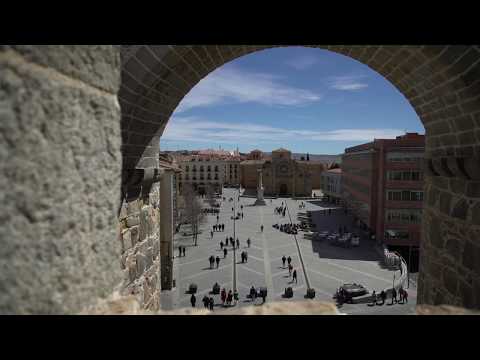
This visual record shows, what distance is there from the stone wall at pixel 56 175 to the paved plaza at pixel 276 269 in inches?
569

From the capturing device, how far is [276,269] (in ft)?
71.4

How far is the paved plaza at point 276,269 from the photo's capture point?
17188 millimetres

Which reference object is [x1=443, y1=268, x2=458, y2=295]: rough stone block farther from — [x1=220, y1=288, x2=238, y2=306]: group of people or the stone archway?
[x1=220, y1=288, x2=238, y2=306]: group of people

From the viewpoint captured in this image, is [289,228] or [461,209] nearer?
[461,209]

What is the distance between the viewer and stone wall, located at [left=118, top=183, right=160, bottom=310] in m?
3.69

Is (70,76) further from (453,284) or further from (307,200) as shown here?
(307,200)

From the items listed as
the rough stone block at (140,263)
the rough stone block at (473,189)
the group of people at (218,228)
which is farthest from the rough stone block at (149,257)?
the group of people at (218,228)

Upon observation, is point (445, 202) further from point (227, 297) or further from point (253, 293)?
point (253, 293)

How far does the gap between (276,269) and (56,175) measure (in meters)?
21.8

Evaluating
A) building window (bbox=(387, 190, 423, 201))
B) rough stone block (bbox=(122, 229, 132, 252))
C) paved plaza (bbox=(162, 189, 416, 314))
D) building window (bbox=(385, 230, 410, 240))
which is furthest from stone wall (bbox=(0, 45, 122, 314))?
building window (bbox=(385, 230, 410, 240))

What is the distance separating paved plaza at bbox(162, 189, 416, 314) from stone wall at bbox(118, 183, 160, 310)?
1080 cm

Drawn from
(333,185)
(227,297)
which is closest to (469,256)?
(227,297)

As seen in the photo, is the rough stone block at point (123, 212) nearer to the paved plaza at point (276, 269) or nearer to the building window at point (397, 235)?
the paved plaza at point (276, 269)
